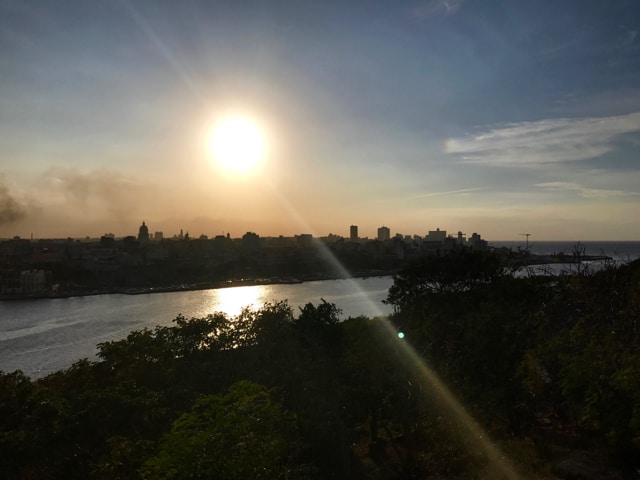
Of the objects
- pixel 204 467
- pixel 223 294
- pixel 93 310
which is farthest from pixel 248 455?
pixel 223 294

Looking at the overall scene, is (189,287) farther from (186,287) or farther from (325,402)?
(325,402)

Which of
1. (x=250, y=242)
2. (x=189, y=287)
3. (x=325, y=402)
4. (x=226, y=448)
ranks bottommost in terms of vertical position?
(x=325, y=402)

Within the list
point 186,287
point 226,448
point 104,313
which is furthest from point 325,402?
point 186,287

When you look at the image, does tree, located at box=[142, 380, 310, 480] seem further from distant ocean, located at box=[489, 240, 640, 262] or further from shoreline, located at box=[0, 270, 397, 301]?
shoreline, located at box=[0, 270, 397, 301]

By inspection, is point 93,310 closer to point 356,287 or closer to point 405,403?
point 356,287

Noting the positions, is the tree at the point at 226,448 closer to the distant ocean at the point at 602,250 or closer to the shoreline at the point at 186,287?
the distant ocean at the point at 602,250

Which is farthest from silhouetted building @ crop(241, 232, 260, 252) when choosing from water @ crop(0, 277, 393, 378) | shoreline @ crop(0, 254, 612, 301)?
water @ crop(0, 277, 393, 378)
